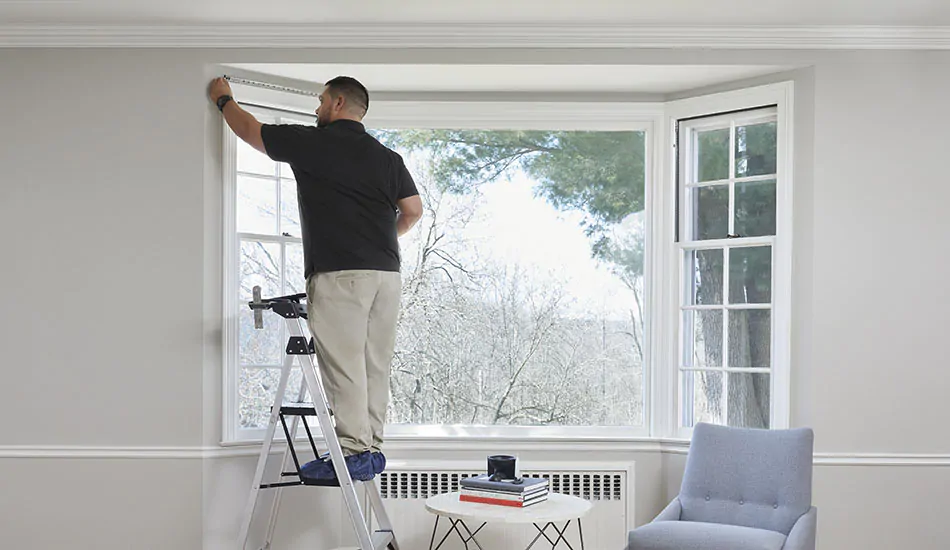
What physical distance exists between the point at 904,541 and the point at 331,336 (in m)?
2.73

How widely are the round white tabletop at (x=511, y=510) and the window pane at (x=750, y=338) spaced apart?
1146 millimetres

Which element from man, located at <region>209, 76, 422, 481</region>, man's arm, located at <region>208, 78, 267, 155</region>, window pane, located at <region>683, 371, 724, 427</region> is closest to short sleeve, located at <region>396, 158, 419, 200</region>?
man, located at <region>209, 76, 422, 481</region>

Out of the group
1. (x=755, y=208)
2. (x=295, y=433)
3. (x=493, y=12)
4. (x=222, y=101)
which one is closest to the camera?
(x=493, y=12)

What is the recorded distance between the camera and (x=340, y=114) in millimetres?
3750

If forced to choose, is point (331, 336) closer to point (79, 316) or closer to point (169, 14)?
point (79, 316)

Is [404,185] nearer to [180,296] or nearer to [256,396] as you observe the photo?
[180,296]

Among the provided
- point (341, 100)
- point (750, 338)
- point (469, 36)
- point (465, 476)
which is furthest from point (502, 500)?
point (469, 36)

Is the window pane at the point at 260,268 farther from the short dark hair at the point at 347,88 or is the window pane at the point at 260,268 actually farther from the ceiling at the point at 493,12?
the ceiling at the point at 493,12

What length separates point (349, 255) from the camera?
358 cm

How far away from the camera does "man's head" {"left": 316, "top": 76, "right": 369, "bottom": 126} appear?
3730 millimetres

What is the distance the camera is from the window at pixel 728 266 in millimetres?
4324

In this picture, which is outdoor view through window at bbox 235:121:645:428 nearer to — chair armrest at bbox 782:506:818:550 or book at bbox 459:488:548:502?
book at bbox 459:488:548:502

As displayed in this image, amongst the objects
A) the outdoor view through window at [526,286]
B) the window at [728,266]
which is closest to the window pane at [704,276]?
the window at [728,266]

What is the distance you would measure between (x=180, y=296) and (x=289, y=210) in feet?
2.30
